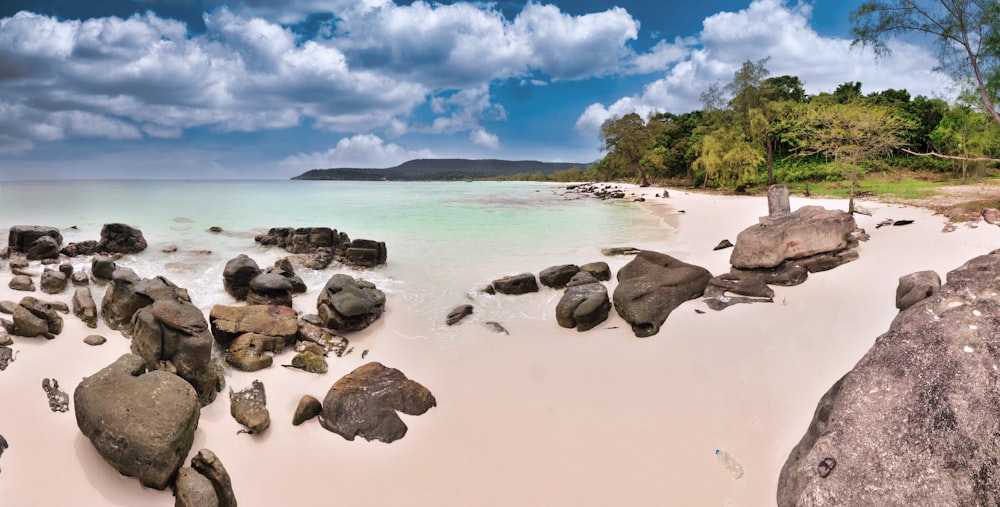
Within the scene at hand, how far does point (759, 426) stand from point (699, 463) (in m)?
0.92

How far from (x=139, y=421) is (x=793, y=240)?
10.9m

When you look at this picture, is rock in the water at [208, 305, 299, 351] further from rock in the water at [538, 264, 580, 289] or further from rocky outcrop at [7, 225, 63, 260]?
rocky outcrop at [7, 225, 63, 260]

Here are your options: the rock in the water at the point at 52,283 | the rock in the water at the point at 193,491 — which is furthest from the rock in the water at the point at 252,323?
the rock in the water at the point at 52,283

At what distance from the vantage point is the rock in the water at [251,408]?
491 centimetres

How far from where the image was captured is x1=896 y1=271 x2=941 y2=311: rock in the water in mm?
5062

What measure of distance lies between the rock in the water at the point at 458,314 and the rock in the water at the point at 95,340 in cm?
523

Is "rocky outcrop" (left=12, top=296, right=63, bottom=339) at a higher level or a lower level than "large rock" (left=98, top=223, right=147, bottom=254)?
lower

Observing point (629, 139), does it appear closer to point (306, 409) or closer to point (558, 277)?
point (558, 277)

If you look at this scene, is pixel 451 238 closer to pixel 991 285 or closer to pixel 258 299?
pixel 258 299

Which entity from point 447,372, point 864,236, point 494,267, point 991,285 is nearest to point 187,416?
point 447,372

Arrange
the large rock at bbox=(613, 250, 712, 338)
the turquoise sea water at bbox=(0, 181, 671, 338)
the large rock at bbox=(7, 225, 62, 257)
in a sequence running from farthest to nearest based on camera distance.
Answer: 1. the large rock at bbox=(7, 225, 62, 257)
2. the turquoise sea water at bbox=(0, 181, 671, 338)
3. the large rock at bbox=(613, 250, 712, 338)

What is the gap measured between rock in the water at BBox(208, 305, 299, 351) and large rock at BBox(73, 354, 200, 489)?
2.44m

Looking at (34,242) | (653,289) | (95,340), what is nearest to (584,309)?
(653,289)

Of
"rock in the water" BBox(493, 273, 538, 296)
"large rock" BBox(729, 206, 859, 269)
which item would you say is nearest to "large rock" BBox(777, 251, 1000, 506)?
"large rock" BBox(729, 206, 859, 269)
